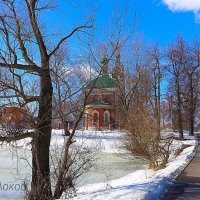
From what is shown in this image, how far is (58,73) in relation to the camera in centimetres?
1226

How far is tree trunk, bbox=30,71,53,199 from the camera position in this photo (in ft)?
36.9

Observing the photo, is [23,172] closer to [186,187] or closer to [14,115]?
[14,115]

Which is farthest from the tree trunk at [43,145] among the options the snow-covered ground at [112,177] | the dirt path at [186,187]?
the dirt path at [186,187]

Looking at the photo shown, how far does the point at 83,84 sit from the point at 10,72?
10.6 ft

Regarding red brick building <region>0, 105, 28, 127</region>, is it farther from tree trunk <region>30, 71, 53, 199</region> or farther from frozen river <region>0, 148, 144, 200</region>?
frozen river <region>0, 148, 144, 200</region>

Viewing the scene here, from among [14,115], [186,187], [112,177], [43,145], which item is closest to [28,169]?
[112,177]

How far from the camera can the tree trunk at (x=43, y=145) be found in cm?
1124

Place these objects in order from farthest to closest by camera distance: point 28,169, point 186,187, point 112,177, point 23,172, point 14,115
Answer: point 28,169
point 23,172
point 112,177
point 186,187
point 14,115

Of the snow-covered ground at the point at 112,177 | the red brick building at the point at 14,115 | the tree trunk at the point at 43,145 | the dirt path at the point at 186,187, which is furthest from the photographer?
the tree trunk at the point at 43,145

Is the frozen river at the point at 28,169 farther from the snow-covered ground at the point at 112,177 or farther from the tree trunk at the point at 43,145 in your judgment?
the tree trunk at the point at 43,145

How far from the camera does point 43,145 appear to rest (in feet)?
38.6

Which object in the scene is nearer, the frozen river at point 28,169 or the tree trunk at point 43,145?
the tree trunk at point 43,145

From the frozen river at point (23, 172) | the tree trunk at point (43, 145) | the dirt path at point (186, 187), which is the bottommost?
the frozen river at point (23, 172)

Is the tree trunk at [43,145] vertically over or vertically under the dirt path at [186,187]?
over
